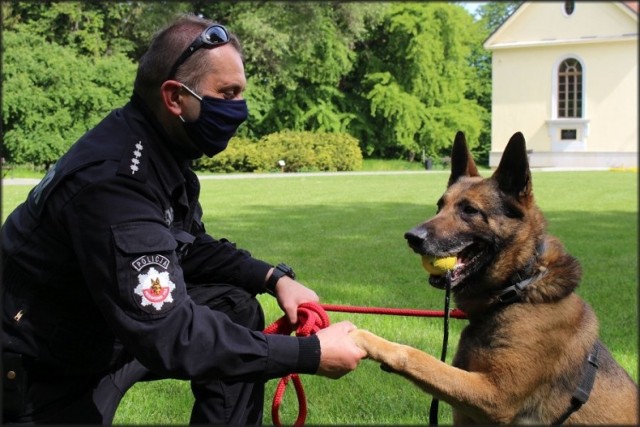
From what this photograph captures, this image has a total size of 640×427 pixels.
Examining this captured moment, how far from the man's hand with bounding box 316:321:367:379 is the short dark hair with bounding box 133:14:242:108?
1.16 m

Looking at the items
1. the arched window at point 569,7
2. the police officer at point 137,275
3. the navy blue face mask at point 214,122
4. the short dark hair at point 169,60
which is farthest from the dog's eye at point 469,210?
the arched window at point 569,7

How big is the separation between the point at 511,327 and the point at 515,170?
0.83m

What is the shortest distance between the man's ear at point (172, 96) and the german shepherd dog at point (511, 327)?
1.25 metres

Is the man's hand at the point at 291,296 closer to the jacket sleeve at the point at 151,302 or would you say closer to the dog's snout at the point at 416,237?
the dog's snout at the point at 416,237

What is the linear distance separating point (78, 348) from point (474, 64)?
12.5 meters

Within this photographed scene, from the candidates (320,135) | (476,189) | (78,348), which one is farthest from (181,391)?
(320,135)

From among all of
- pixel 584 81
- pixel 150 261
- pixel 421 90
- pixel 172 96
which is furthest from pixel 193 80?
pixel 421 90

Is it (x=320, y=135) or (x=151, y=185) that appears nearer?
(x=151, y=185)

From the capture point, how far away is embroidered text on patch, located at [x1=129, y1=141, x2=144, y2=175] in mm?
2369

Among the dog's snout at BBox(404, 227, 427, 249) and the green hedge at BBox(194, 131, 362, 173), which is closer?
the dog's snout at BBox(404, 227, 427, 249)

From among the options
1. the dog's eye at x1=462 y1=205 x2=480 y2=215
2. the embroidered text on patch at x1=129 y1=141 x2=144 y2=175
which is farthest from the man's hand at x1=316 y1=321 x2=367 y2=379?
the dog's eye at x1=462 y1=205 x2=480 y2=215

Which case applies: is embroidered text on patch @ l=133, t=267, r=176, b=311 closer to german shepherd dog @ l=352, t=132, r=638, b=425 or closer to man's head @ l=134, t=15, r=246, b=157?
man's head @ l=134, t=15, r=246, b=157

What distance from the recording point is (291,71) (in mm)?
30531

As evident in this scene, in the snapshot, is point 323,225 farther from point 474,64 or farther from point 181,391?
point 181,391
